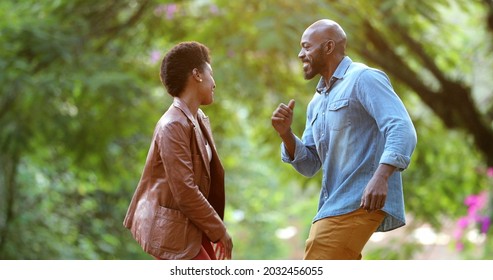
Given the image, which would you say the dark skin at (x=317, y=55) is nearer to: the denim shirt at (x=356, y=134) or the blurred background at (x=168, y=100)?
the denim shirt at (x=356, y=134)

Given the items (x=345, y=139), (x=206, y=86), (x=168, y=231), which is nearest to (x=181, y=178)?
(x=168, y=231)

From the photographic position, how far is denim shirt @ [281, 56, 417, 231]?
2.71 m

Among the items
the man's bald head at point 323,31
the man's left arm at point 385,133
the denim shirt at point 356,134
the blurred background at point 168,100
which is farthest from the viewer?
the blurred background at point 168,100

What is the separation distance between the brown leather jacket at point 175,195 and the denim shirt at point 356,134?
0.34m

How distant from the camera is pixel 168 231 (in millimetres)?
2770

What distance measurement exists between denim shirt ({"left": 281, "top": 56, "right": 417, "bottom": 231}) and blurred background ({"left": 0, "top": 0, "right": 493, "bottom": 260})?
3.73 meters

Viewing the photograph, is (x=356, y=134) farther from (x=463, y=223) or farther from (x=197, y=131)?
(x=463, y=223)

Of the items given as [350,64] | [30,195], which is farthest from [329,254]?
[30,195]

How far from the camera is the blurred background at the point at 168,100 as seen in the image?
7672 millimetres

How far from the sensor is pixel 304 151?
297 centimetres

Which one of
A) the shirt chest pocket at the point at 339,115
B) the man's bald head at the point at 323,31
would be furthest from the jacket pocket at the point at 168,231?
the man's bald head at the point at 323,31

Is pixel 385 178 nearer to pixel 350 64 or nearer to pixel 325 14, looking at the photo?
pixel 350 64

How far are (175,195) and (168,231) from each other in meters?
0.11

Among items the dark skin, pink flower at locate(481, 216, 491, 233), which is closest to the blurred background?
pink flower at locate(481, 216, 491, 233)
